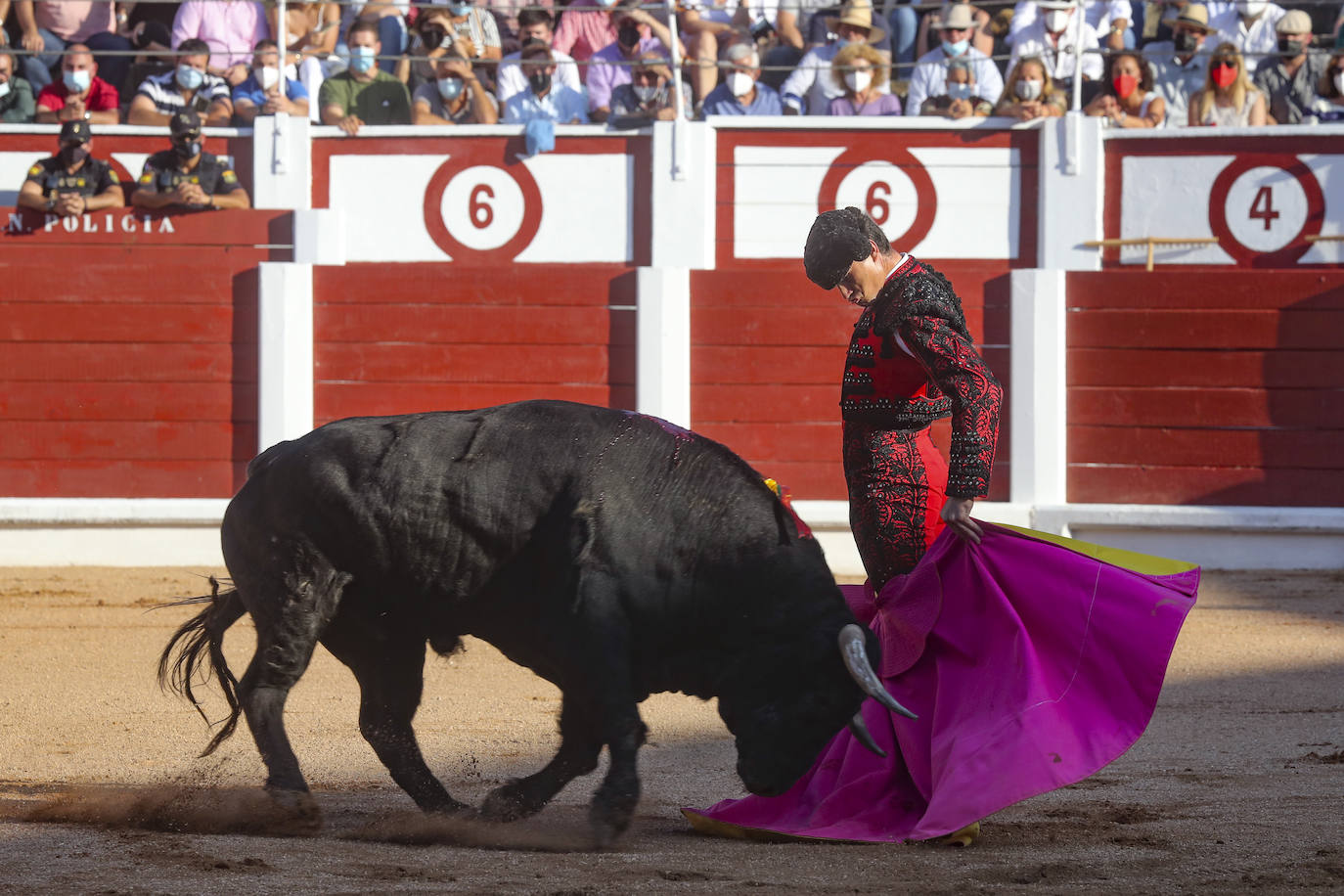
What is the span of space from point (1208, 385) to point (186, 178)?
452 centimetres

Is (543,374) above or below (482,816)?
above

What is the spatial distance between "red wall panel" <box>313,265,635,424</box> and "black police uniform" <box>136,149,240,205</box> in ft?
2.28

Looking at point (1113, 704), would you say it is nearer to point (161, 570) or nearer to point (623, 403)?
point (623, 403)

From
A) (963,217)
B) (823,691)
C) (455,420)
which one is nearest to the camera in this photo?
(823,691)

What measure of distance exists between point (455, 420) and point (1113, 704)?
119 cm

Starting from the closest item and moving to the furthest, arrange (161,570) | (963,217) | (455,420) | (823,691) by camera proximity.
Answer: (823,691)
(455,420)
(161,570)
(963,217)

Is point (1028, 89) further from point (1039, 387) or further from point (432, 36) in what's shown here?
point (432, 36)

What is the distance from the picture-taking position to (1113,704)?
2.51m

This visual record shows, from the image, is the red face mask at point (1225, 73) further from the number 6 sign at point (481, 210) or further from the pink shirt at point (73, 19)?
the pink shirt at point (73, 19)

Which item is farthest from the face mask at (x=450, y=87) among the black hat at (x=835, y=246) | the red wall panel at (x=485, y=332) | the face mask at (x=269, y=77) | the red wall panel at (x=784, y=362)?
the black hat at (x=835, y=246)

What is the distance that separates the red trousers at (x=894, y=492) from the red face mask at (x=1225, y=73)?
211 inches

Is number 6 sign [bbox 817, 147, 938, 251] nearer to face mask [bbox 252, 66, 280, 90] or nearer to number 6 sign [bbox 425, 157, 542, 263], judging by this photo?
number 6 sign [bbox 425, 157, 542, 263]

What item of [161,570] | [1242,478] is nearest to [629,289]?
[161,570]

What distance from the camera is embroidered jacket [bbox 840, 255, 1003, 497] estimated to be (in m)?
2.43
